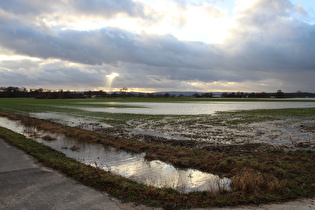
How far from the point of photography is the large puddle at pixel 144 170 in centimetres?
804

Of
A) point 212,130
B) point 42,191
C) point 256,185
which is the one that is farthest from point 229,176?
point 212,130

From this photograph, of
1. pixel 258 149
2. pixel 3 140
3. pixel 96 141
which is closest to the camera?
pixel 258 149

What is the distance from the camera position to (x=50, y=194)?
6398 millimetres

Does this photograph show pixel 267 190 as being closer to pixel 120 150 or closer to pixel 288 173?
pixel 288 173

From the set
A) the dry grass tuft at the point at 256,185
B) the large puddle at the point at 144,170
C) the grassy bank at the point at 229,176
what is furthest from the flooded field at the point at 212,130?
the dry grass tuft at the point at 256,185

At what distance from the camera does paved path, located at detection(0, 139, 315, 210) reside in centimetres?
578

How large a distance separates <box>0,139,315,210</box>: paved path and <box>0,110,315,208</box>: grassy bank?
388 mm

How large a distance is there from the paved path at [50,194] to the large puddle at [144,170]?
2.21 m

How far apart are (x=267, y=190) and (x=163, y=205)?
3791mm

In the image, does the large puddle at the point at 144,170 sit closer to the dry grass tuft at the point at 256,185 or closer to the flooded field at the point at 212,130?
the dry grass tuft at the point at 256,185

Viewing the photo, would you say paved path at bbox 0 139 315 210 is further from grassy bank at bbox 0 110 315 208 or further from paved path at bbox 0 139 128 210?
grassy bank at bbox 0 110 315 208

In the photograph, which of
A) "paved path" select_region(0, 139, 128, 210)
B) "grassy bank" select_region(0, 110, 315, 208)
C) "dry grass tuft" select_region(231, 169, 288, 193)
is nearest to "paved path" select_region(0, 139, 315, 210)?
"paved path" select_region(0, 139, 128, 210)

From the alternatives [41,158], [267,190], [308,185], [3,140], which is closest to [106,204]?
[267,190]

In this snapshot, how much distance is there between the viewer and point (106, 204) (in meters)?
5.85
